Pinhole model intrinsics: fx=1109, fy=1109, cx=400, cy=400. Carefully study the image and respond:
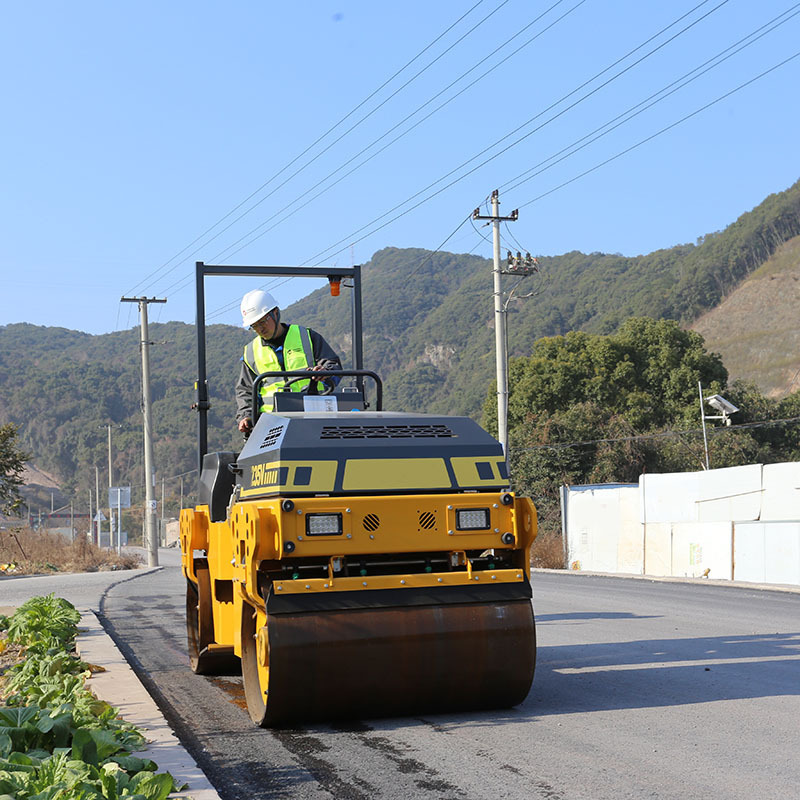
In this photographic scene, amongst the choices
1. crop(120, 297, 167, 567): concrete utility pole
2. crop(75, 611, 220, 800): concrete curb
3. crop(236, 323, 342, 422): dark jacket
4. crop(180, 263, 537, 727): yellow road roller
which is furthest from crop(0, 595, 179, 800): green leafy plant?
crop(120, 297, 167, 567): concrete utility pole

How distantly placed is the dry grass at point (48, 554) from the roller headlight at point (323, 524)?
1068 inches

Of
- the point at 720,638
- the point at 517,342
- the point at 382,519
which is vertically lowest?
the point at 720,638

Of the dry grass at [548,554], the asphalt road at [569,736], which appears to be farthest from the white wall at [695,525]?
the asphalt road at [569,736]

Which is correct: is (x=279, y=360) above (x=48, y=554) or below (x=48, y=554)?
above

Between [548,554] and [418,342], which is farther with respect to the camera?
[418,342]

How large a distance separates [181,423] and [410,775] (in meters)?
115

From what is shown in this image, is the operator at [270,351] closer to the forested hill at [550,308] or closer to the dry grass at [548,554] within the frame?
the dry grass at [548,554]

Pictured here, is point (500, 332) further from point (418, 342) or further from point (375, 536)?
point (418, 342)

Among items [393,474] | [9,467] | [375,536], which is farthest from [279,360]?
[9,467]

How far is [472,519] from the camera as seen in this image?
6559 mm

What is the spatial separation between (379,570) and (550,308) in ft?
351

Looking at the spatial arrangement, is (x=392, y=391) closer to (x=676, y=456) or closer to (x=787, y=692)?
(x=676, y=456)

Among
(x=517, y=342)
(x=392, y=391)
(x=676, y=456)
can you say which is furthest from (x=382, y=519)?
(x=392, y=391)

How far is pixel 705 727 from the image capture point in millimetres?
6137
